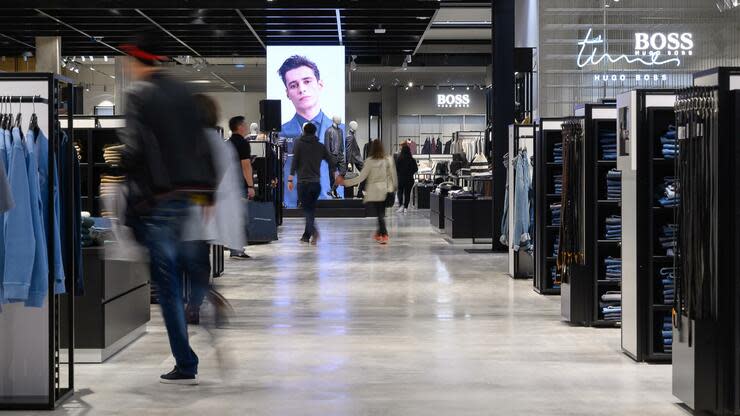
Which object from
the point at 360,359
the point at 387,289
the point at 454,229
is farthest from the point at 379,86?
the point at 360,359

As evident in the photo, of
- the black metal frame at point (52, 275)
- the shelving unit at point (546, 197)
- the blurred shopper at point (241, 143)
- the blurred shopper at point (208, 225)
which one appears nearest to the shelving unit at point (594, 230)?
the shelving unit at point (546, 197)

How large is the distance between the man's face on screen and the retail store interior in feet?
27.1

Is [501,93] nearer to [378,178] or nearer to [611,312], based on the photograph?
[378,178]

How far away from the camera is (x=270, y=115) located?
64.0 ft

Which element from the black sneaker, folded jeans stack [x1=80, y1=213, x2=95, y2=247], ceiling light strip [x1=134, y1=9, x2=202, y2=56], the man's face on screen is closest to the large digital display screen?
the man's face on screen

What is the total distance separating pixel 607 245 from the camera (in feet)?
23.3

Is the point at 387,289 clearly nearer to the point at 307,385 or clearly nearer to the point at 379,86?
the point at 307,385

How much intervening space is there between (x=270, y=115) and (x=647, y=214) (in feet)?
47.3

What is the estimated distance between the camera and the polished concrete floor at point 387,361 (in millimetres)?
4645

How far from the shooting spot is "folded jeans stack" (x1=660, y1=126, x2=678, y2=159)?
18.3ft

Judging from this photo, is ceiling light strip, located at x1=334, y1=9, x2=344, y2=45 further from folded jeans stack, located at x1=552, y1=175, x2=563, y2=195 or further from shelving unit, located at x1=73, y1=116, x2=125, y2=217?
folded jeans stack, located at x1=552, y1=175, x2=563, y2=195

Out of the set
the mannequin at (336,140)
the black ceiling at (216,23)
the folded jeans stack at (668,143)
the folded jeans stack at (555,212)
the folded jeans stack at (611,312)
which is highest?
the black ceiling at (216,23)

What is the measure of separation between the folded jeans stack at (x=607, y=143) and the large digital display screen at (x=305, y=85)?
49.7ft

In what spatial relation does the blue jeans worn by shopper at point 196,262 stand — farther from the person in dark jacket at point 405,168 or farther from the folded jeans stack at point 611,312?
the person in dark jacket at point 405,168
